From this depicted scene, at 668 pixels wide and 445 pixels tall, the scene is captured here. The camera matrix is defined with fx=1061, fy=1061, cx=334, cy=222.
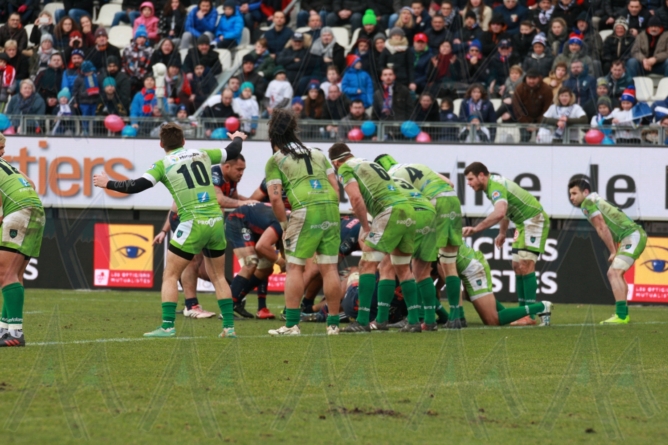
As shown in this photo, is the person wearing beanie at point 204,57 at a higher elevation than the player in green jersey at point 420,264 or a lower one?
higher

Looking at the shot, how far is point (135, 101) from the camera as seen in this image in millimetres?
20594

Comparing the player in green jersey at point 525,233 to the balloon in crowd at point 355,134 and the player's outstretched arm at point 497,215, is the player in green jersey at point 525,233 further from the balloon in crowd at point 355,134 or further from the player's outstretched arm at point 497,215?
the balloon in crowd at point 355,134

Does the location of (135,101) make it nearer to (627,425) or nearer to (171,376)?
(171,376)

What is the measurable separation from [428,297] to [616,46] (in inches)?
382

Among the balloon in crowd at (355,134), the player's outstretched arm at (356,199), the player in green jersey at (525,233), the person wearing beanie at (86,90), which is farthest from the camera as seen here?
the person wearing beanie at (86,90)

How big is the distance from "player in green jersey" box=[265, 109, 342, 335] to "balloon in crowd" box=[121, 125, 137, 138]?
10.0 m

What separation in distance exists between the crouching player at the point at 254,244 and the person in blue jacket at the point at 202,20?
875 centimetres

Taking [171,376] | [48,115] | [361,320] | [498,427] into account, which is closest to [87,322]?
[361,320]

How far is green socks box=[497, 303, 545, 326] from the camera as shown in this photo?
13.2 metres

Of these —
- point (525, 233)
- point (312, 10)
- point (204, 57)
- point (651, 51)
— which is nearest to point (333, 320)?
point (525, 233)

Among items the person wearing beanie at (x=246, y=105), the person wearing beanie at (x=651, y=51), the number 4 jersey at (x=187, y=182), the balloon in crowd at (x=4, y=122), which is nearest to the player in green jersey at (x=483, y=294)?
the number 4 jersey at (x=187, y=182)

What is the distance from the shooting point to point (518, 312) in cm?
1323

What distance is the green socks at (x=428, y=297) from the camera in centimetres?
1188

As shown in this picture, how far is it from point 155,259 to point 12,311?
1132cm
